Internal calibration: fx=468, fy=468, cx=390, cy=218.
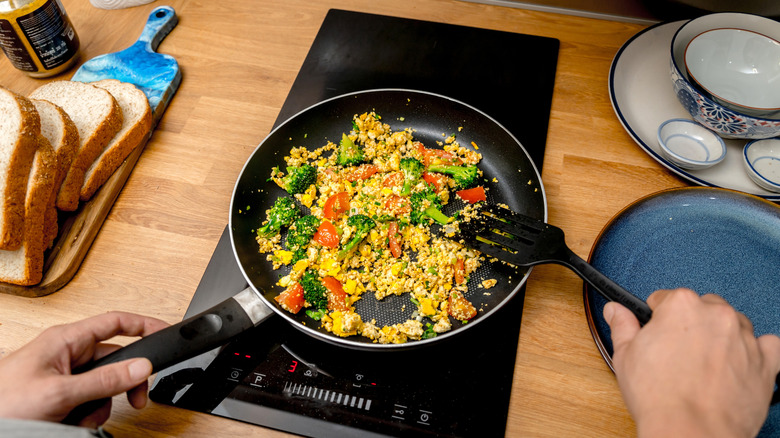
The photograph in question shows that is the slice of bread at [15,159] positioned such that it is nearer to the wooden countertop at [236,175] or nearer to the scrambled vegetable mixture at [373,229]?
the wooden countertop at [236,175]

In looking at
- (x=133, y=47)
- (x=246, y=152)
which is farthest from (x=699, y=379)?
(x=133, y=47)

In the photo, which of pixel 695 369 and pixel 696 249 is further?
pixel 696 249

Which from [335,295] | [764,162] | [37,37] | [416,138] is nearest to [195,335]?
[335,295]

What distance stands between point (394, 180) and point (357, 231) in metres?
0.19

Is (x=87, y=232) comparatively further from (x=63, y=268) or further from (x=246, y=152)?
(x=246, y=152)

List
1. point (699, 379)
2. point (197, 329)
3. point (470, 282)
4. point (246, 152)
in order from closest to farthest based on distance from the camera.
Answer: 1. point (699, 379)
2. point (197, 329)
3. point (470, 282)
4. point (246, 152)

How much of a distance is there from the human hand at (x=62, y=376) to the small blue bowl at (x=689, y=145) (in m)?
1.26

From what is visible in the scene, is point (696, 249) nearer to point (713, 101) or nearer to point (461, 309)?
point (713, 101)

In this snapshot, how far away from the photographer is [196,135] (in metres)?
1.38

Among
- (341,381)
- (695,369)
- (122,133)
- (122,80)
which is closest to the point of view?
(695,369)

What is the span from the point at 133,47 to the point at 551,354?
153cm

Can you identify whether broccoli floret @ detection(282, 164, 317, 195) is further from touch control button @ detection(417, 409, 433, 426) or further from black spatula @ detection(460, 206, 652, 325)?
touch control button @ detection(417, 409, 433, 426)

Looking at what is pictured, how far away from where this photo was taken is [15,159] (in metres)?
1.09

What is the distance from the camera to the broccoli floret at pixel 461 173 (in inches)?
47.4
